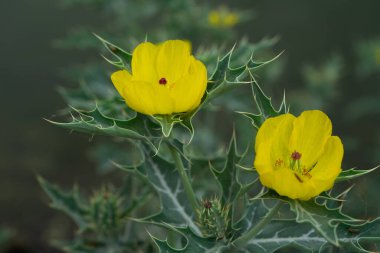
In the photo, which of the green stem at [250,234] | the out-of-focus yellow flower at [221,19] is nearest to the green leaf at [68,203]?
the green stem at [250,234]

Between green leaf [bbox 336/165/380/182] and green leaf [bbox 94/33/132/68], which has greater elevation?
green leaf [bbox 94/33/132/68]

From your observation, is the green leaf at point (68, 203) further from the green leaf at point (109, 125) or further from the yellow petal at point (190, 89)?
the yellow petal at point (190, 89)

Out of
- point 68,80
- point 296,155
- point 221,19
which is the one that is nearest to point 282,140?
point 296,155

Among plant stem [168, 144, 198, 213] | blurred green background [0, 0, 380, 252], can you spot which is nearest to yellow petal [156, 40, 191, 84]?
plant stem [168, 144, 198, 213]

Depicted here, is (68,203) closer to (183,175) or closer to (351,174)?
(183,175)

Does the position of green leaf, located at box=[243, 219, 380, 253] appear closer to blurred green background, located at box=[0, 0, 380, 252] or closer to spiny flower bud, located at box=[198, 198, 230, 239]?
spiny flower bud, located at box=[198, 198, 230, 239]
